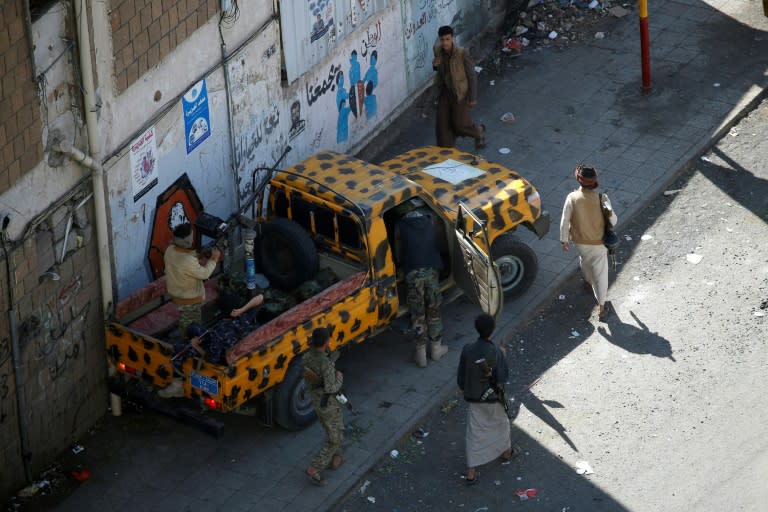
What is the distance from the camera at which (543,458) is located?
12.2m

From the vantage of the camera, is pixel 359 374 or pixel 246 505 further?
pixel 359 374

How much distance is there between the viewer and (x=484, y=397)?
1155cm

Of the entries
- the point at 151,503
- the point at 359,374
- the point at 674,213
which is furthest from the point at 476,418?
the point at 674,213

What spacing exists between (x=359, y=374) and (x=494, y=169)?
2.81 metres

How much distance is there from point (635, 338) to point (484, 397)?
9.38ft

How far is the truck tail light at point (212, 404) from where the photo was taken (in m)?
11.7

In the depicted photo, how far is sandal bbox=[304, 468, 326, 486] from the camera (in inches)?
471

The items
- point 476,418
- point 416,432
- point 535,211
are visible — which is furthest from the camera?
point 535,211

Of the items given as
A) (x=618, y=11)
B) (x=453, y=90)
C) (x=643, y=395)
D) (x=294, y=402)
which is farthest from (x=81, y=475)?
(x=618, y=11)

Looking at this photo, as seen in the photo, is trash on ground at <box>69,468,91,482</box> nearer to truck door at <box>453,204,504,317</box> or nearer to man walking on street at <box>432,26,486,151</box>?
truck door at <box>453,204,504,317</box>

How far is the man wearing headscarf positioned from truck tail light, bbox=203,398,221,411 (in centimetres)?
410

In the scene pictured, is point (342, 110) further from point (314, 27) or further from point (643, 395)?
point (643, 395)

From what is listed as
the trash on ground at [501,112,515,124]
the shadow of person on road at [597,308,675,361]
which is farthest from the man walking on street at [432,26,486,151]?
the shadow of person on road at [597,308,675,361]

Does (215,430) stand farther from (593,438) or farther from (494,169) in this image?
(494,169)
